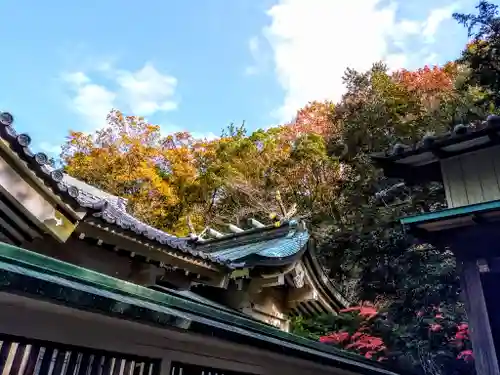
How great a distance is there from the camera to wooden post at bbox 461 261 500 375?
4672 millimetres

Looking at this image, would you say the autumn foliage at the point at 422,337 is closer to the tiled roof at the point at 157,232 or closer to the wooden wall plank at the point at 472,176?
the tiled roof at the point at 157,232

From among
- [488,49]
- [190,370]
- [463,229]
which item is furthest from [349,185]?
[190,370]

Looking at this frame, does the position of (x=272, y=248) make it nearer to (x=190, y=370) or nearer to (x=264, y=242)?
(x=264, y=242)

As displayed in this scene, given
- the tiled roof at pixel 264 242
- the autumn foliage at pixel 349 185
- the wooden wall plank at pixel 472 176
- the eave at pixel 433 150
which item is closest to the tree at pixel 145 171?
the autumn foliage at pixel 349 185

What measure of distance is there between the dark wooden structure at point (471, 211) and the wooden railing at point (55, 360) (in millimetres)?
3598

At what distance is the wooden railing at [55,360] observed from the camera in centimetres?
271

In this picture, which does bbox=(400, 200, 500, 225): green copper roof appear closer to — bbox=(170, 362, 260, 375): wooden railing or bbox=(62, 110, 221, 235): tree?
bbox=(170, 362, 260, 375): wooden railing

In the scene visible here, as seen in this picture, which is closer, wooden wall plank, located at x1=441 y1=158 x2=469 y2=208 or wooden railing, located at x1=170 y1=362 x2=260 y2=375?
wooden railing, located at x1=170 y1=362 x2=260 y2=375

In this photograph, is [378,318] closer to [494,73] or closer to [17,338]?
[494,73]

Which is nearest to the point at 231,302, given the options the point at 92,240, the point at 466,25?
the point at 92,240

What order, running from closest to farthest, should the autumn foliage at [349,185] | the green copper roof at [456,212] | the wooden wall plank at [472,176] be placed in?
the green copper roof at [456,212]
the wooden wall plank at [472,176]
the autumn foliage at [349,185]

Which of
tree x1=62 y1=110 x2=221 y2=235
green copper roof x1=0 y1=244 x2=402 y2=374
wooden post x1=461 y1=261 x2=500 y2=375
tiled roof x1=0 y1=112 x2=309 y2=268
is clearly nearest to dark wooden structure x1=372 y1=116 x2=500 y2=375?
wooden post x1=461 y1=261 x2=500 y2=375

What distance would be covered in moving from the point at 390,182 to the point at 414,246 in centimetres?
335

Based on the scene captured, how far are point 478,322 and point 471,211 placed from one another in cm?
129
